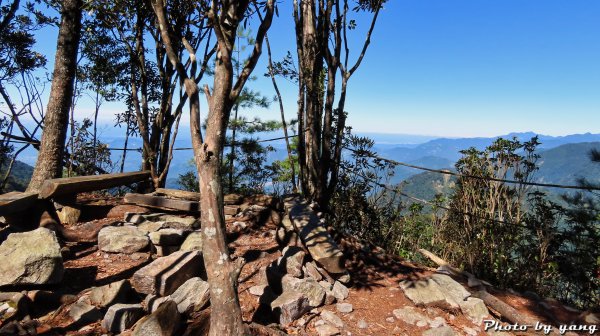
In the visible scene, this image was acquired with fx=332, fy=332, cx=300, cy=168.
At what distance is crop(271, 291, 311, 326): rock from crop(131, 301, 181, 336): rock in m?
1.06

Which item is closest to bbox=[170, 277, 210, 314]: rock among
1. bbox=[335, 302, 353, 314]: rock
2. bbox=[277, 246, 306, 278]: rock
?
bbox=[277, 246, 306, 278]: rock

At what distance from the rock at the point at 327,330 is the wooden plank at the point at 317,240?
3.05ft

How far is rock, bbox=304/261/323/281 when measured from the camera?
14.6 feet

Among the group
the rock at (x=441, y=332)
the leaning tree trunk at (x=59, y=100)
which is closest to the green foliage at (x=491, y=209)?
the rock at (x=441, y=332)

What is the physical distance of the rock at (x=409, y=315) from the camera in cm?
396

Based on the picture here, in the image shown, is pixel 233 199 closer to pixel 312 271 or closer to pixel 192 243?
pixel 192 243

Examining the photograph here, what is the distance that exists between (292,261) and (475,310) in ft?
7.68

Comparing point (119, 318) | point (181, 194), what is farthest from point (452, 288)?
point (181, 194)

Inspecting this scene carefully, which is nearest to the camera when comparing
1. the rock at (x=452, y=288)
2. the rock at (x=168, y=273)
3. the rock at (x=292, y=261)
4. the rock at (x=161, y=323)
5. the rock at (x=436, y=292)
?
the rock at (x=161, y=323)

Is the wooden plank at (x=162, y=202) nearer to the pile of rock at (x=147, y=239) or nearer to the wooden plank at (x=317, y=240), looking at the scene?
the pile of rock at (x=147, y=239)

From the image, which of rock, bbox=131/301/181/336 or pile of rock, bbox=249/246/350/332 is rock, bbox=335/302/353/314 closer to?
pile of rock, bbox=249/246/350/332

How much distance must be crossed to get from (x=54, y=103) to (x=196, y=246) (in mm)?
3709

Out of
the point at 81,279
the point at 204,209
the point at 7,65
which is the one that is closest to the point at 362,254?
the point at 204,209

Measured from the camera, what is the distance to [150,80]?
32.0 ft
